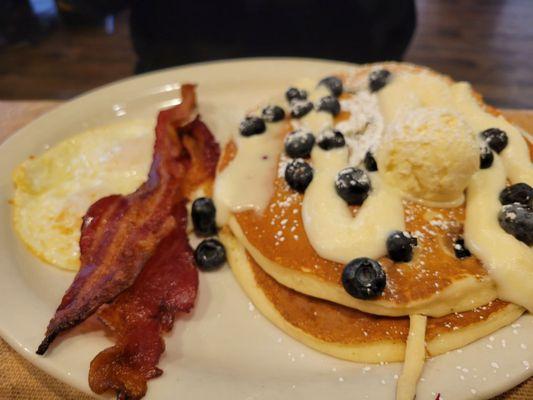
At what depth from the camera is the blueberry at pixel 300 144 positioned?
1606 mm

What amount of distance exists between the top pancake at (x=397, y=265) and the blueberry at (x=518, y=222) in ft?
0.41

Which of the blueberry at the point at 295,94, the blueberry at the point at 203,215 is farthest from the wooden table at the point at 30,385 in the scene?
the blueberry at the point at 295,94

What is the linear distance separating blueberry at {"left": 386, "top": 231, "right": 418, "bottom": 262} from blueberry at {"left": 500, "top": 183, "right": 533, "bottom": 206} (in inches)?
13.2

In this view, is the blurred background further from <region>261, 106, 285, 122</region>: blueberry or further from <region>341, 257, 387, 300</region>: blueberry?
<region>341, 257, 387, 300</region>: blueberry

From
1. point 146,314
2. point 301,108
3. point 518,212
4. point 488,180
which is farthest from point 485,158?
point 146,314

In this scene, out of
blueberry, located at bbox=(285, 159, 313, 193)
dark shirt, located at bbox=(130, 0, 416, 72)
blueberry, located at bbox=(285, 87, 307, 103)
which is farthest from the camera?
dark shirt, located at bbox=(130, 0, 416, 72)

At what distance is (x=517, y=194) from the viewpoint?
1370mm

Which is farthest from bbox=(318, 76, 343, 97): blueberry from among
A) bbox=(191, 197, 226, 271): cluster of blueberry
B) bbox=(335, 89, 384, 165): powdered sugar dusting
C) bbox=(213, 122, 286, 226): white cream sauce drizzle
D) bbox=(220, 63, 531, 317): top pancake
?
bbox=(191, 197, 226, 271): cluster of blueberry

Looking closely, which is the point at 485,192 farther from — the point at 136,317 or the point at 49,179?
the point at 49,179

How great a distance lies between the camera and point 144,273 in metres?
1.50

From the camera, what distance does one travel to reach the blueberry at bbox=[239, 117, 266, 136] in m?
1.76

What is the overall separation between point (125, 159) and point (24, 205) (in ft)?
1.33

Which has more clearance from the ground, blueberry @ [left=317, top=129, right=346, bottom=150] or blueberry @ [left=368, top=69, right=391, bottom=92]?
blueberry @ [left=368, top=69, right=391, bottom=92]

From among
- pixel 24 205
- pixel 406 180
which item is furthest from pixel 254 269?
pixel 24 205
